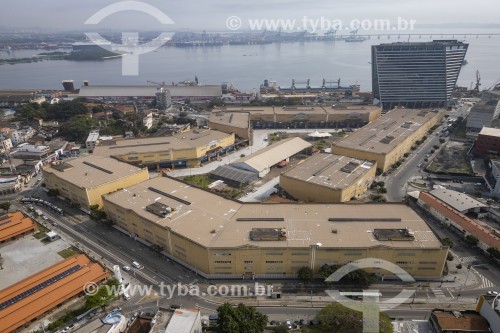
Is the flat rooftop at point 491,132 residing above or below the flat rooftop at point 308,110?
below

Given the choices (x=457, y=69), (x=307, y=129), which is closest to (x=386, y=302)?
(x=307, y=129)

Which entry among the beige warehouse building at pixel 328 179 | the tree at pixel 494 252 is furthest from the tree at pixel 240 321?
the tree at pixel 494 252

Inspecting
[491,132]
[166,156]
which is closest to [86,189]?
[166,156]

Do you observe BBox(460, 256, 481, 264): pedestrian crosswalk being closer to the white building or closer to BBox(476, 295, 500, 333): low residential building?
BBox(476, 295, 500, 333): low residential building

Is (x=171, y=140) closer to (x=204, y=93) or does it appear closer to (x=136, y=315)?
(x=136, y=315)

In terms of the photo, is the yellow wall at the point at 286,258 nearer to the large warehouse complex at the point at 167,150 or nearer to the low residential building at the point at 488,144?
the large warehouse complex at the point at 167,150

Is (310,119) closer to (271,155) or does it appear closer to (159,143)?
(271,155)

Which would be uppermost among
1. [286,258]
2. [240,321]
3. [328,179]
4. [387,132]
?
[387,132]

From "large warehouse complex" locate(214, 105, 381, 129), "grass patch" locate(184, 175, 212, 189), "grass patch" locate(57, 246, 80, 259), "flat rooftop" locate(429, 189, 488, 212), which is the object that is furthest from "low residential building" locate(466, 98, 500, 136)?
"grass patch" locate(57, 246, 80, 259)
